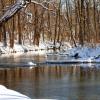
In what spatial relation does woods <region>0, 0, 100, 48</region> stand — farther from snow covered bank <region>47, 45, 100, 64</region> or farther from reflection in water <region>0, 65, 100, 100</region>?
reflection in water <region>0, 65, 100, 100</region>

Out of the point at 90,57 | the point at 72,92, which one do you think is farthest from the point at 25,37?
the point at 72,92

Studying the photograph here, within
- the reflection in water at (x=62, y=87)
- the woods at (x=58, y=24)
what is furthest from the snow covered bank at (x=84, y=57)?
the woods at (x=58, y=24)

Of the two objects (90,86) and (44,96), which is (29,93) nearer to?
(44,96)

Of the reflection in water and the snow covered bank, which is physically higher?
the snow covered bank

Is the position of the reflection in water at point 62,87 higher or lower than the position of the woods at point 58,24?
lower

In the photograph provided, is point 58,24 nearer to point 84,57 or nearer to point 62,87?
point 84,57

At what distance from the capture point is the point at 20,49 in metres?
59.2

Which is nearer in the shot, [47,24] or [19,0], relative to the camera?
[19,0]

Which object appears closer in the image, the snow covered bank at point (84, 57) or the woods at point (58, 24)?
the snow covered bank at point (84, 57)

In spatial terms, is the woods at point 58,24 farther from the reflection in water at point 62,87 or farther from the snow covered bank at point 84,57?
the reflection in water at point 62,87

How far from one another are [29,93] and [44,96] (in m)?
1.06

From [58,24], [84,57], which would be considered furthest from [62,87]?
[58,24]

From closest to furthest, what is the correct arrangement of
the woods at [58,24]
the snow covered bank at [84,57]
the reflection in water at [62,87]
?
the reflection in water at [62,87], the snow covered bank at [84,57], the woods at [58,24]

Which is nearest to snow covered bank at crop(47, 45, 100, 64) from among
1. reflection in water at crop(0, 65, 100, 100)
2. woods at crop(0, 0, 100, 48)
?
reflection in water at crop(0, 65, 100, 100)
